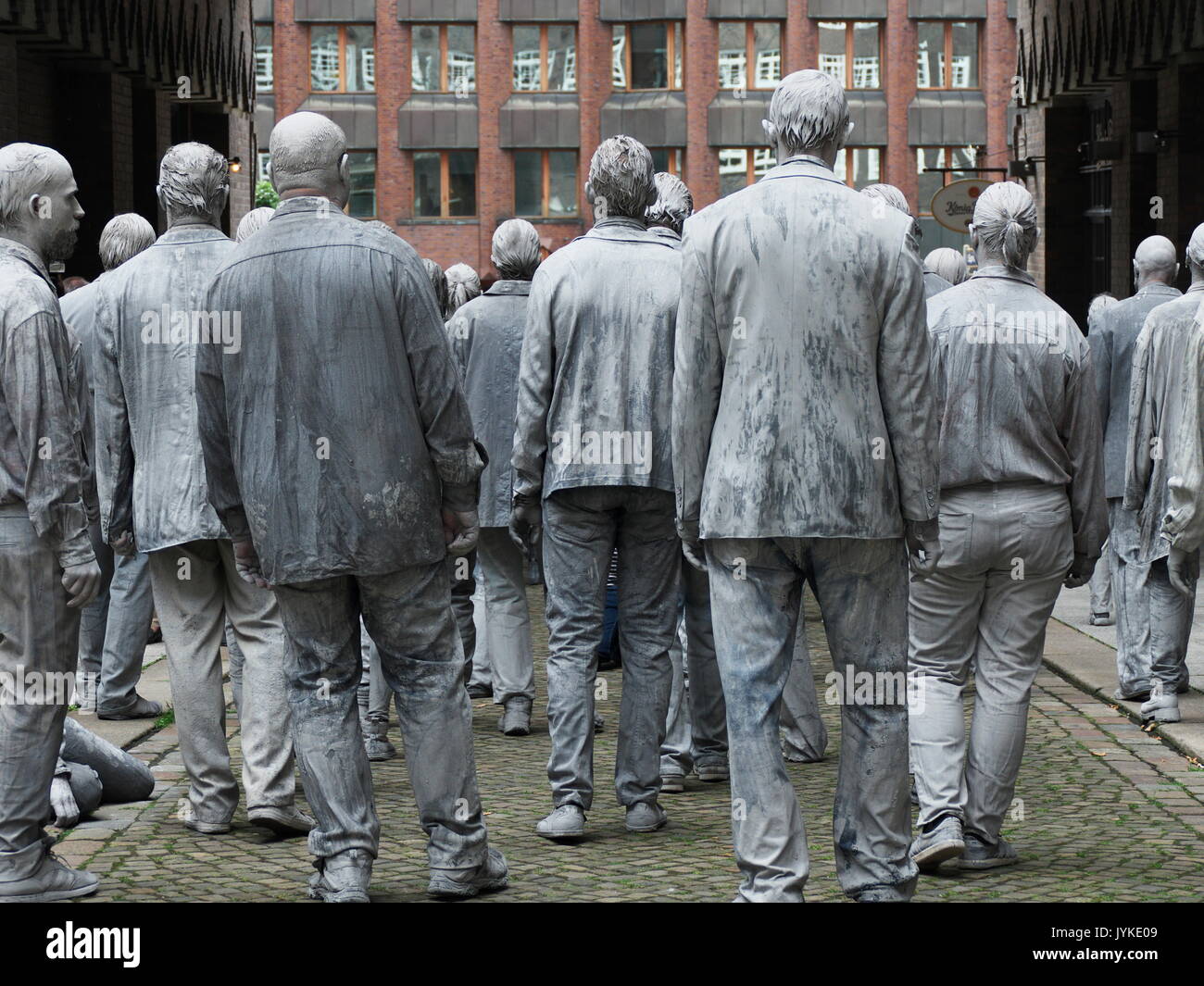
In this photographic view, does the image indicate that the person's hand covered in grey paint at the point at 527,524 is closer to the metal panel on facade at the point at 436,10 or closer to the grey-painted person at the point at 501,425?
the grey-painted person at the point at 501,425

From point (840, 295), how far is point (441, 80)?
1998 inches

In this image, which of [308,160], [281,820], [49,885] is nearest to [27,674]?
[49,885]

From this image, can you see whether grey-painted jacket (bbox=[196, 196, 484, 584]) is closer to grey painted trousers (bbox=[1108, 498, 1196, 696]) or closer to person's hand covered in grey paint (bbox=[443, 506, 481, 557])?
person's hand covered in grey paint (bbox=[443, 506, 481, 557])

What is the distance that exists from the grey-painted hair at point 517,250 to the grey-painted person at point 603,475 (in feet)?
6.18

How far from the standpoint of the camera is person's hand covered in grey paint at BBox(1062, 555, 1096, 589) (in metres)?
6.00

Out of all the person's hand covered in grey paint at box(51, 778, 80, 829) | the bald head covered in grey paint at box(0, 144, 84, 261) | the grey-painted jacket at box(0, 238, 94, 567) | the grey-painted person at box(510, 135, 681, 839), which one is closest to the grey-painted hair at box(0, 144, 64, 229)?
the bald head covered in grey paint at box(0, 144, 84, 261)

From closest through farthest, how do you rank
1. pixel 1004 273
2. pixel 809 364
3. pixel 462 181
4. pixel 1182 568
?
pixel 809 364, pixel 1004 273, pixel 1182 568, pixel 462 181

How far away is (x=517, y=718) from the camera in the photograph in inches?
337

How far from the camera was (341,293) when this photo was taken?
5172mm

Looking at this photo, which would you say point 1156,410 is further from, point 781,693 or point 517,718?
point 781,693

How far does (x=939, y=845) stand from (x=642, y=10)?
49.7m

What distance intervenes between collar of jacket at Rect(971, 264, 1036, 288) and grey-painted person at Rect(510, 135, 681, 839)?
1.04 meters

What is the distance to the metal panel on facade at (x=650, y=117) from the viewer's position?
52969 mm

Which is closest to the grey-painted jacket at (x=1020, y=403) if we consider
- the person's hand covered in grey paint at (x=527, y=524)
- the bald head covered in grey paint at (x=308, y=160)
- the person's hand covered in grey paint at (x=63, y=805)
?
the person's hand covered in grey paint at (x=527, y=524)
